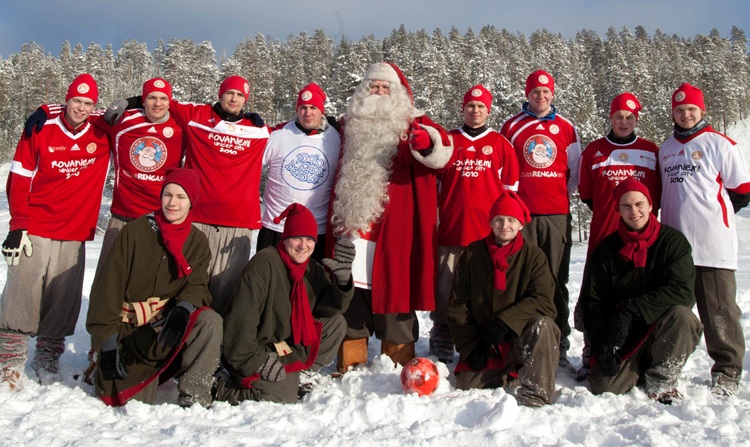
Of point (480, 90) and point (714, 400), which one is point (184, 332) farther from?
point (714, 400)

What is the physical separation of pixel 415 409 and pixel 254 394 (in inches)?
47.0

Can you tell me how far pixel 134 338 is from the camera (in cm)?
401

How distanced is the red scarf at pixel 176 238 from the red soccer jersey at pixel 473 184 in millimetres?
2338

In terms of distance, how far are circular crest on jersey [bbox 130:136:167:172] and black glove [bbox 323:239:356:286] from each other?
195cm

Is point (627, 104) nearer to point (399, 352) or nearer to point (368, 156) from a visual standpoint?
point (368, 156)

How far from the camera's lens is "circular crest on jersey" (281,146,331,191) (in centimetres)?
517

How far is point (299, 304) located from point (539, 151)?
284 centimetres

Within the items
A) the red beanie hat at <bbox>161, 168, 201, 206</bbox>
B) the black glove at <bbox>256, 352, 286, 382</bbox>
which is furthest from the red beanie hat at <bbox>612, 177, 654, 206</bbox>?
the red beanie hat at <bbox>161, 168, 201, 206</bbox>

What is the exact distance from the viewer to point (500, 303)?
4480mm

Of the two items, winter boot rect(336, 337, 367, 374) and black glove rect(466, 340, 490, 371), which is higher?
black glove rect(466, 340, 490, 371)

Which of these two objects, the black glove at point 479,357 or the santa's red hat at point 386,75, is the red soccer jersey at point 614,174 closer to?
the black glove at point 479,357

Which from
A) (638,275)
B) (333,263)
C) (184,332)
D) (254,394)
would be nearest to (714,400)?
(638,275)

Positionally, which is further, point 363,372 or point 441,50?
point 441,50

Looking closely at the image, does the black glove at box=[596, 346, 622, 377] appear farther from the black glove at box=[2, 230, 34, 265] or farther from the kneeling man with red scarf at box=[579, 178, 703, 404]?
the black glove at box=[2, 230, 34, 265]
